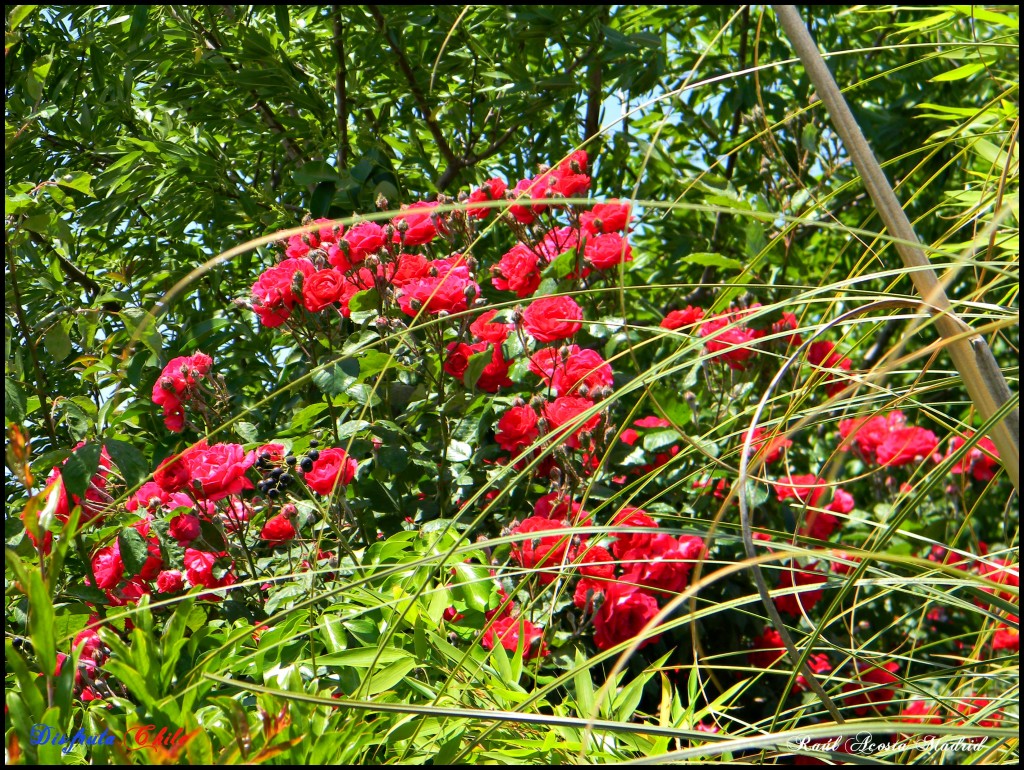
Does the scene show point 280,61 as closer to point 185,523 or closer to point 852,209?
point 185,523

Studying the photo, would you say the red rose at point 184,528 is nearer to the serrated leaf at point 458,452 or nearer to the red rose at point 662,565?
the serrated leaf at point 458,452

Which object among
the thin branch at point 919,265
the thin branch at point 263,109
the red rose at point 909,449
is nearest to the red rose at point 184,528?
the thin branch at point 263,109

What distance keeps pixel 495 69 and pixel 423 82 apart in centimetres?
17

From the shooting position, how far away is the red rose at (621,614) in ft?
4.47

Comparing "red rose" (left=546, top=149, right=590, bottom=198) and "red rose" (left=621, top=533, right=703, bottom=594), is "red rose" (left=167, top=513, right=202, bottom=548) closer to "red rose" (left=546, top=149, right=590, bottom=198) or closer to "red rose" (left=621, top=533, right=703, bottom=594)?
"red rose" (left=621, top=533, right=703, bottom=594)

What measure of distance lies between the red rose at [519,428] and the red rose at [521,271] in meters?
0.26

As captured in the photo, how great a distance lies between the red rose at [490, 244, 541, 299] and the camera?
1600mm

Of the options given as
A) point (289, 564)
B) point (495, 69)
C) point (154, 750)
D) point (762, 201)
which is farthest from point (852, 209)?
point (154, 750)

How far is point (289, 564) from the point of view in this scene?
1448 millimetres

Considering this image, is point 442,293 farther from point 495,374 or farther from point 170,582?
point 170,582

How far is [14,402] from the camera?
1.30 meters

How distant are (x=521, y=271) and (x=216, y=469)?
24.5 inches

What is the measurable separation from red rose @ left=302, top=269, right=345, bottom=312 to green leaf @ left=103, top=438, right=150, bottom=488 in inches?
14.0

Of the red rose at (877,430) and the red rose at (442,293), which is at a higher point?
the red rose at (442,293)
